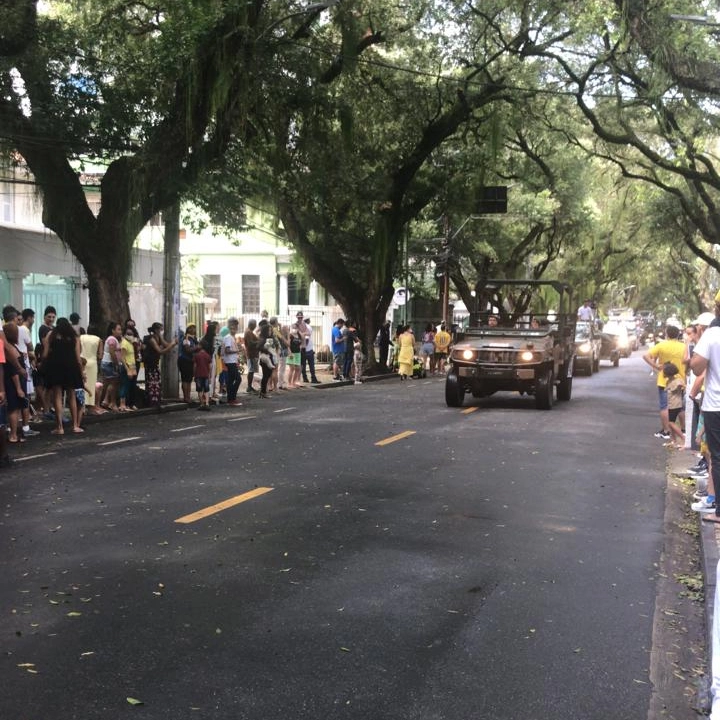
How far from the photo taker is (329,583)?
5398mm

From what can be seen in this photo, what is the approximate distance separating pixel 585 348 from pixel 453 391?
1252 centimetres

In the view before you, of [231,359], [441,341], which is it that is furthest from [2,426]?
[441,341]

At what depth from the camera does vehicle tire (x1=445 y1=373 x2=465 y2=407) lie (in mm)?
16078

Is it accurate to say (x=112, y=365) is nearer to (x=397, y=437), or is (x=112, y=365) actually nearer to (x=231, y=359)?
(x=231, y=359)

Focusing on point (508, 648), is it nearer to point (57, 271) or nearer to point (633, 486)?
point (633, 486)

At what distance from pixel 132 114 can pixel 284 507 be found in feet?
31.9

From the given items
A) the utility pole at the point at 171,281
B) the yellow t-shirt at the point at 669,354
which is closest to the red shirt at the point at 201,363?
the utility pole at the point at 171,281

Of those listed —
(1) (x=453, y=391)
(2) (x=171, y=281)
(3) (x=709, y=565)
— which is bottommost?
(3) (x=709, y=565)

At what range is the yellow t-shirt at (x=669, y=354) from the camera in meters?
11.9

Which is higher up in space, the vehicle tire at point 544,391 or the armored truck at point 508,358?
the armored truck at point 508,358

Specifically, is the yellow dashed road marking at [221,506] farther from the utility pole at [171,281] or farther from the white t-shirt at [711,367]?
the utility pole at [171,281]

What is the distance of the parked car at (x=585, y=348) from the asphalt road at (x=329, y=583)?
16.7 meters

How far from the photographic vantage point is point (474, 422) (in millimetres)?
13914

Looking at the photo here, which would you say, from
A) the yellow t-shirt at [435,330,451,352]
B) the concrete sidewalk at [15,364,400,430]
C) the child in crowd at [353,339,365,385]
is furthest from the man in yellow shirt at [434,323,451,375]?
the child in crowd at [353,339,365,385]
